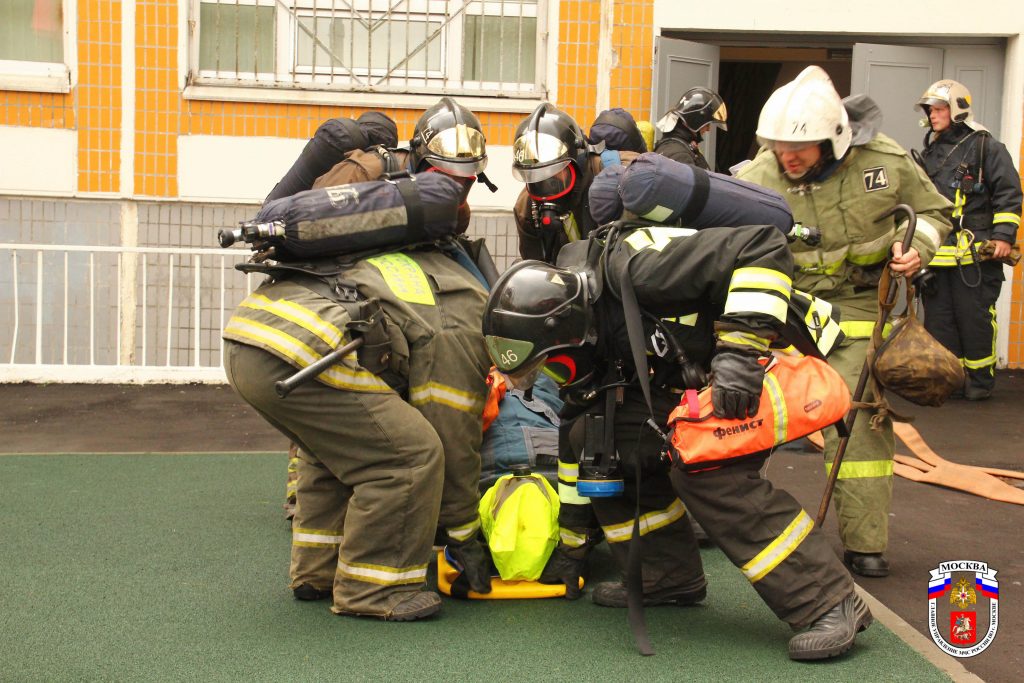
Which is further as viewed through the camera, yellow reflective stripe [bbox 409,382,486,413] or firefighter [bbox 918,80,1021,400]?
firefighter [bbox 918,80,1021,400]

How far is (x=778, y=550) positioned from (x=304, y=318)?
1684 mm

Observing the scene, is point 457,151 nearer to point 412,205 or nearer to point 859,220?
point 412,205

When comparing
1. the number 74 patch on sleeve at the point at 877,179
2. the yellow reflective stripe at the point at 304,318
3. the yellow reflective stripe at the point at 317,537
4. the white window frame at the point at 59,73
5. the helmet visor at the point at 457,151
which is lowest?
the yellow reflective stripe at the point at 317,537

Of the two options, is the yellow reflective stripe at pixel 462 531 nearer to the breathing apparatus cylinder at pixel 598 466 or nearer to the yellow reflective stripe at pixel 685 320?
the breathing apparatus cylinder at pixel 598 466

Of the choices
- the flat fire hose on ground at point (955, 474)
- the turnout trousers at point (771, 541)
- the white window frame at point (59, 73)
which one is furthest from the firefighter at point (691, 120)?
the white window frame at point (59, 73)

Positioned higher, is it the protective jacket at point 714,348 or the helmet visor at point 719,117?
the helmet visor at point 719,117

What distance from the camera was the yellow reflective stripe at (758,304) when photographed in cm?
350

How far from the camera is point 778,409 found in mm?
3645

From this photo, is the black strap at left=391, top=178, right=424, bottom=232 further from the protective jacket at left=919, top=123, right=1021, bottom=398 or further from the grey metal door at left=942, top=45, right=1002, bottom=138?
the grey metal door at left=942, top=45, right=1002, bottom=138

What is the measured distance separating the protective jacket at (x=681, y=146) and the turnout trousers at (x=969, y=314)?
2.63 metres

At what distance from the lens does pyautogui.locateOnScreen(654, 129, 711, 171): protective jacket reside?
6785 mm

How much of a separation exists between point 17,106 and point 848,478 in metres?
7.70

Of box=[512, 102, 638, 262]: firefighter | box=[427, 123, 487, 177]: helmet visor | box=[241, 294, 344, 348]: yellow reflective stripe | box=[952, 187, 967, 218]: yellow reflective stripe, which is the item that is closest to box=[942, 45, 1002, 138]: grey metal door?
box=[952, 187, 967, 218]: yellow reflective stripe

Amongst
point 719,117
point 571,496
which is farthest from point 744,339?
point 719,117
